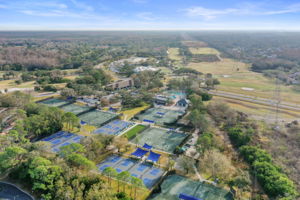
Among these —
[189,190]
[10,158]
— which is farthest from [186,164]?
[10,158]

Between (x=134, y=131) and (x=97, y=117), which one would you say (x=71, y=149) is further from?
(x=97, y=117)

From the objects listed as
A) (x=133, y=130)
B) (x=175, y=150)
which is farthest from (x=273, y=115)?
(x=133, y=130)

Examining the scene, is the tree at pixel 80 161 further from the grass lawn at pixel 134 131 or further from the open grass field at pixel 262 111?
the open grass field at pixel 262 111

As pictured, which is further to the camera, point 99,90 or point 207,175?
point 99,90

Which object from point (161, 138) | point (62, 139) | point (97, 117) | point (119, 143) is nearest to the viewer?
point (119, 143)

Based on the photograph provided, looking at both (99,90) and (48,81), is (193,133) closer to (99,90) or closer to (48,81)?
(99,90)

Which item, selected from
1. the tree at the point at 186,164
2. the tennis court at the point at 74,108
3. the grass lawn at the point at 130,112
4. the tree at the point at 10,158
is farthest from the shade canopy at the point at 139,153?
the tennis court at the point at 74,108

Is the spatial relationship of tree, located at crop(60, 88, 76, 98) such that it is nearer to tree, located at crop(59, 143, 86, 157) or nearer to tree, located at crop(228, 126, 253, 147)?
tree, located at crop(59, 143, 86, 157)

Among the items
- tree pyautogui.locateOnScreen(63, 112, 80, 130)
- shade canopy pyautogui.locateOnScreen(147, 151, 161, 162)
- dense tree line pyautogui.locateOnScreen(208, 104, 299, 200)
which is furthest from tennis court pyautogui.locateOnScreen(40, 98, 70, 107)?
dense tree line pyautogui.locateOnScreen(208, 104, 299, 200)
